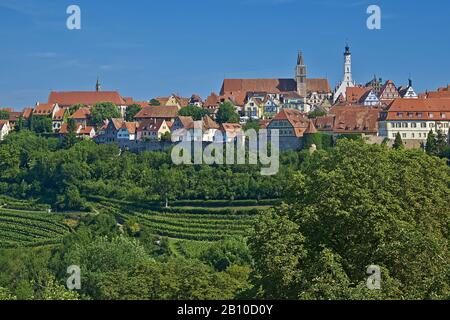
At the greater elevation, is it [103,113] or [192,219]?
[103,113]

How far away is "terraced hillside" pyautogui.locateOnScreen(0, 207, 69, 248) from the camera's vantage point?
50.6 meters

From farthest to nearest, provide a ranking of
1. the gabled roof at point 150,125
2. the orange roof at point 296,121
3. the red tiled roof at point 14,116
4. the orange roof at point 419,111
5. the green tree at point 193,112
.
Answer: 1. the red tiled roof at point 14,116
2. the green tree at point 193,112
3. the gabled roof at point 150,125
4. the orange roof at point 296,121
5. the orange roof at point 419,111

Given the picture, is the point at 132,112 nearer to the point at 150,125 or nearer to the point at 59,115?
the point at 59,115

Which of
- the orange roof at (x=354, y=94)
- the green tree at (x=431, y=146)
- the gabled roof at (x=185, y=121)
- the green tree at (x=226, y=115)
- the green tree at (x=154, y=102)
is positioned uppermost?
the orange roof at (x=354, y=94)

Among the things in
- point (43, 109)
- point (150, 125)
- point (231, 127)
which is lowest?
point (231, 127)

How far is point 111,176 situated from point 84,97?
38.7 m

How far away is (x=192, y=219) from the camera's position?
5347 cm

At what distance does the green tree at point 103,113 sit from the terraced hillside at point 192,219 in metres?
24.9

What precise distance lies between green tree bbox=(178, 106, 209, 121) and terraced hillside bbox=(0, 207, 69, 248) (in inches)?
830

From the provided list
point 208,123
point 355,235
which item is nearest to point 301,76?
point 208,123

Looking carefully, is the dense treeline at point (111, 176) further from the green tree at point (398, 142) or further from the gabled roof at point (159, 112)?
the gabled roof at point (159, 112)

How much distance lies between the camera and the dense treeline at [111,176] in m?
55.6

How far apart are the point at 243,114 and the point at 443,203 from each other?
202ft

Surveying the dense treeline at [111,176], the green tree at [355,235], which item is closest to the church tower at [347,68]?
the dense treeline at [111,176]
